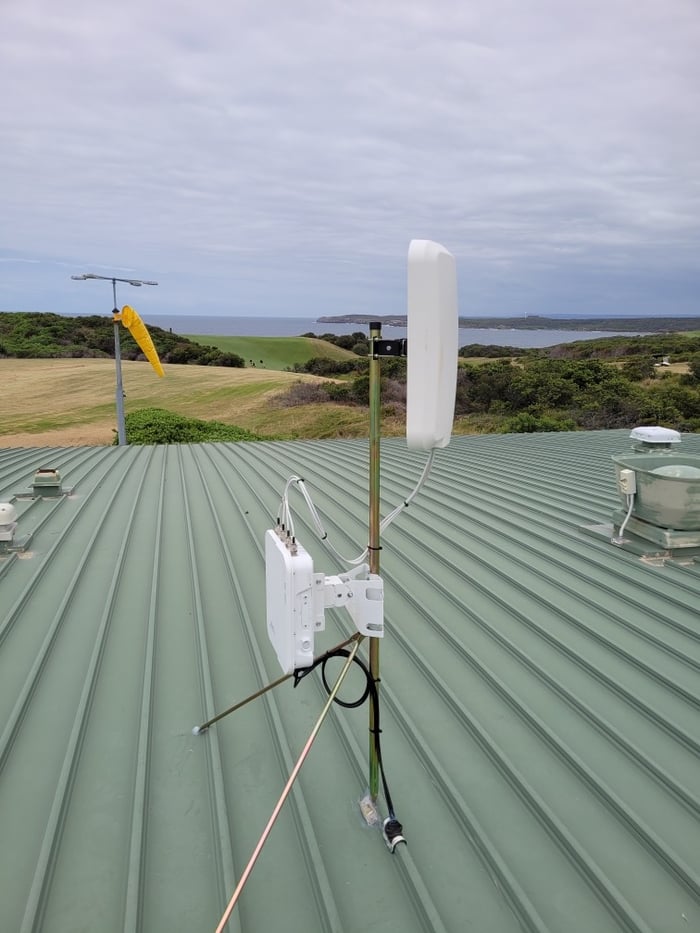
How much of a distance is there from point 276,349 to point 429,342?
61.7m

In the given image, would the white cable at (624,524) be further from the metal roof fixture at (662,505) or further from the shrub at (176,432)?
the shrub at (176,432)

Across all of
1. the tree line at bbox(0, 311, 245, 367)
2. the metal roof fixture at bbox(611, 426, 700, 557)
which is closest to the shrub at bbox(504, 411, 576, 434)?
the metal roof fixture at bbox(611, 426, 700, 557)

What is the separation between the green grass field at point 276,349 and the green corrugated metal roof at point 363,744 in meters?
51.5

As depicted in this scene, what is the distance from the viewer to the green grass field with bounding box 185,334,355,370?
5756 cm

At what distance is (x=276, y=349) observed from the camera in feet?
204

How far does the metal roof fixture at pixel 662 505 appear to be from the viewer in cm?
416

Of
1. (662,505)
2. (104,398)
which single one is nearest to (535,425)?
(662,505)

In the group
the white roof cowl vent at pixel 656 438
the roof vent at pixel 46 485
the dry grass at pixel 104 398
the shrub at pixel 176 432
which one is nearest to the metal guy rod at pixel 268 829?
the white roof cowl vent at pixel 656 438

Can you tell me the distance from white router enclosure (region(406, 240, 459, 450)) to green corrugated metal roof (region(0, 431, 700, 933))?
52.4 inches

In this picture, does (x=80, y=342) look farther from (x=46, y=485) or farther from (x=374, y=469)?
(x=374, y=469)

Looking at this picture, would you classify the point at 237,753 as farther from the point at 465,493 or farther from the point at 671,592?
the point at 465,493

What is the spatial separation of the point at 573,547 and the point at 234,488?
3.49m

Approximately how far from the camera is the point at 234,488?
6.68m

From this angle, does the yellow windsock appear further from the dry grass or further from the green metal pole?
the green metal pole
